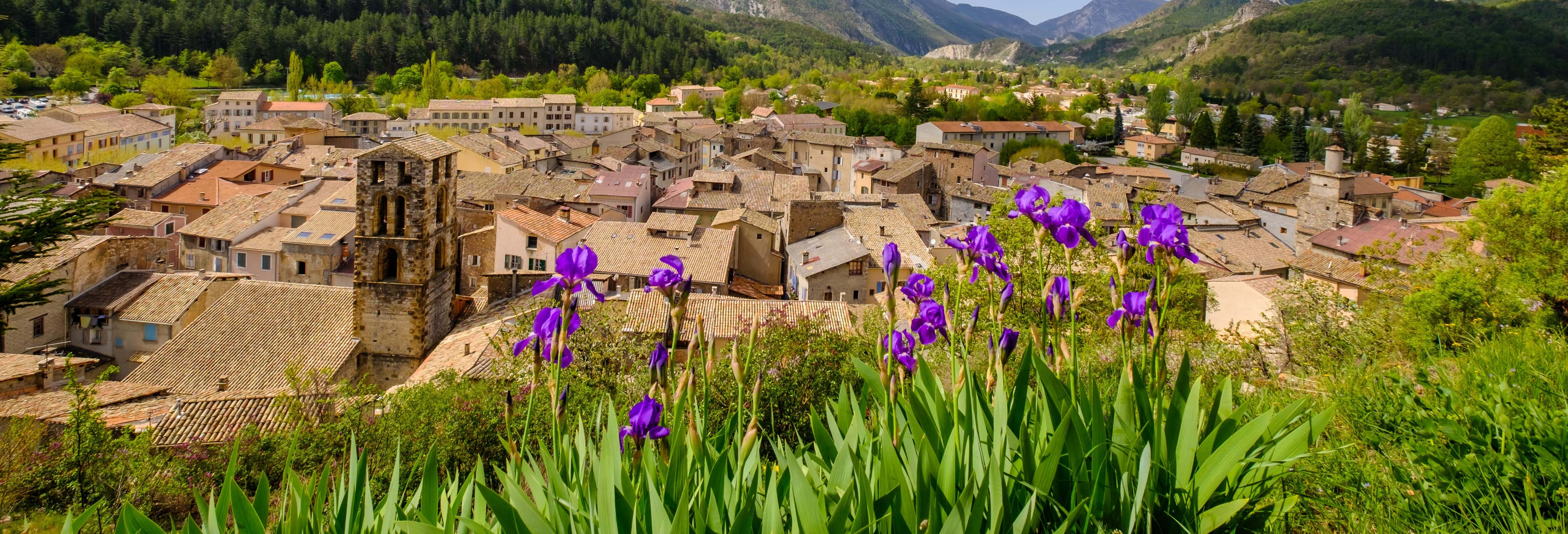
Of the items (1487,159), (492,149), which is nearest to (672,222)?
(492,149)

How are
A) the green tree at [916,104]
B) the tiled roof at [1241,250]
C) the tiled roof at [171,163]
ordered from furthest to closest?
the green tree at [916,104], the tiled roof at [171,163], the tiled roof at [1241,250]

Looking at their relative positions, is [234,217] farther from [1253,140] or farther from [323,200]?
[1253,140]

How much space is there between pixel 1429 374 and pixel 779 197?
2885 cm

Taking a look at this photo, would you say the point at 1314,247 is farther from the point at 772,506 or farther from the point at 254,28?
the point at 254,28

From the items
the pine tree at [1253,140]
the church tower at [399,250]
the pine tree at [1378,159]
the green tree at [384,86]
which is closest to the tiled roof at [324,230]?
the church tower at [399,250]

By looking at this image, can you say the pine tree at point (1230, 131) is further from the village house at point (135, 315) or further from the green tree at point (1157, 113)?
the village house at point (135, 315)

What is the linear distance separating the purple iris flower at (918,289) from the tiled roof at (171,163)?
36506 mm

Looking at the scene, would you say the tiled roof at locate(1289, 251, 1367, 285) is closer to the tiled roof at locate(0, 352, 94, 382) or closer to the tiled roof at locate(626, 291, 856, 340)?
the tiled roof at locate(626, 291, 856, 340)

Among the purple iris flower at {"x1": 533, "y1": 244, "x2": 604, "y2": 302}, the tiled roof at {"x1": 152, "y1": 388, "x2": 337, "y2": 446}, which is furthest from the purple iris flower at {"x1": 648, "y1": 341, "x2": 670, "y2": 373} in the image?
the tiled roof at {"x1": 152, "y1": 388, "x2": 337, "y2": 446}

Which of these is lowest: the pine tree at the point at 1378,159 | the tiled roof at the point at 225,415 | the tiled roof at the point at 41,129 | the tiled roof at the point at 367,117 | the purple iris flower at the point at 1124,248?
the tiled roof at the point at 225,415

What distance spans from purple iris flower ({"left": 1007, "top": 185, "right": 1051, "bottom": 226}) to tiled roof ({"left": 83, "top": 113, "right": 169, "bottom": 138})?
56.3 m

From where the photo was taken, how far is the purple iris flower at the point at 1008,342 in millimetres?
2854

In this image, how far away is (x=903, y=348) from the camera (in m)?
3.18

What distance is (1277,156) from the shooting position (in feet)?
210
